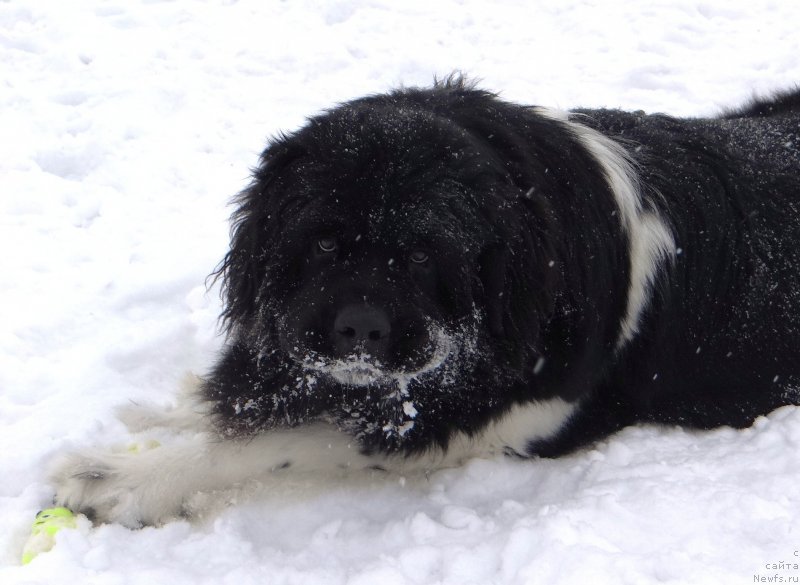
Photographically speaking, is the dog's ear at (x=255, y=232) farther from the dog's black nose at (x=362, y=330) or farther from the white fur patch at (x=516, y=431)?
the white fur patch at (x=516, y=431)

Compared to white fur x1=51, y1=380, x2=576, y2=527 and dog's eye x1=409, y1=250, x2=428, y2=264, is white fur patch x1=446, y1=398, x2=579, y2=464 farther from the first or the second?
dog's eye x1=409, y1=250, x2=428, y2=264

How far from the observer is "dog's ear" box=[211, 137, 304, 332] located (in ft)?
9.73

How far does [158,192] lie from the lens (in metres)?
5.65

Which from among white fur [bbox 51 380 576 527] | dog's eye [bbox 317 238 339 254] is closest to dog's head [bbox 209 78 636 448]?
dog's eye [bbox 317 238 339 254]

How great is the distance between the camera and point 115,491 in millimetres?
3199

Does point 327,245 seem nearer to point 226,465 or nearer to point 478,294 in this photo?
point 478,294

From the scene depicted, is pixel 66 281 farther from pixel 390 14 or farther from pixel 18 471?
pixel 390 14

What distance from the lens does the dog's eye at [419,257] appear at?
2.81 meters

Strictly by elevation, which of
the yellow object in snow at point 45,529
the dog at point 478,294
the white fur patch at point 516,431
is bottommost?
the yellow object in snow at point 45,529

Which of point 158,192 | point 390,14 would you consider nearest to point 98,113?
point 158,192

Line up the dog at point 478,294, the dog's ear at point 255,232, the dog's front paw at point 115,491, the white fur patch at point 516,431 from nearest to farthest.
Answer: the dog at point 478,294 → the dog's ear at point 255,232 → the dog's front paw at point 115,491 → the white fur patch at point 516,431

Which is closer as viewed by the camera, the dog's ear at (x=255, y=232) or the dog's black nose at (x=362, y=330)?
the dog's black nose at (x=362, y=330)

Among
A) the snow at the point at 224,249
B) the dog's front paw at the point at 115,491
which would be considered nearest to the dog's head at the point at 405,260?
the snow at the point at 224,249

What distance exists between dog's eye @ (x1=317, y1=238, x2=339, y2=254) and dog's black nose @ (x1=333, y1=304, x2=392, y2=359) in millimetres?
243
